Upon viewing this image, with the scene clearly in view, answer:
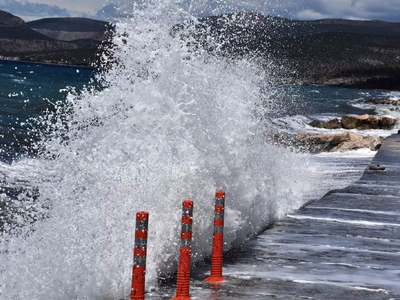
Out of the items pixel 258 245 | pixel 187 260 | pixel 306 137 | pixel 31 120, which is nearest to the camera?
pixel 187 260

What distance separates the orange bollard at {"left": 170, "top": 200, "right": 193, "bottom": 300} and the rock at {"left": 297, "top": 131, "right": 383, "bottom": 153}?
18305 millimetres

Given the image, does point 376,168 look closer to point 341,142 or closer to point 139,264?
point 341,142

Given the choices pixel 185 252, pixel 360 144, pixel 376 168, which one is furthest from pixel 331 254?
pixel 360 144

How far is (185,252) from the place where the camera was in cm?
632

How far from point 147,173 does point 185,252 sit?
7.43ft

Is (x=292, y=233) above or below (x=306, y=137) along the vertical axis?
below

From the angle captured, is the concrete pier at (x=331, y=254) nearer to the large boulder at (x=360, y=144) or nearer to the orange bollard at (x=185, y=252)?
the orange bollard at (x=185, y=252)

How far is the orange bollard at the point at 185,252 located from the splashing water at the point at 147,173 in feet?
2.88

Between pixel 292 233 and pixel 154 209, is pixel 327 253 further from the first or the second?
pixel 154 209

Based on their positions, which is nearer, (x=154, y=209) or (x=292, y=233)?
(x=154, y=209)

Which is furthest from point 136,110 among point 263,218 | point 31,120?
point 31,120

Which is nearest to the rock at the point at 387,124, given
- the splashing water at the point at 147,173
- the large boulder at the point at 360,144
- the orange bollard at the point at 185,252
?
the large boulder at the point at 360,144

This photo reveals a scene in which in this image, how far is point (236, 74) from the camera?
1334 cm

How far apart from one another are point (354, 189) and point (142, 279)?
991cm
